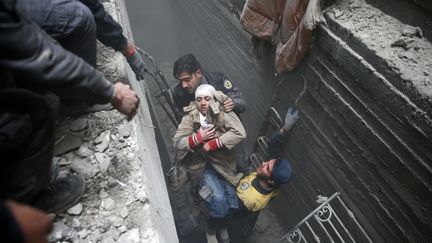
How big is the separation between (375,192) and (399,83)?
94 centimetres

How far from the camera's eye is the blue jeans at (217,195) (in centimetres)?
312

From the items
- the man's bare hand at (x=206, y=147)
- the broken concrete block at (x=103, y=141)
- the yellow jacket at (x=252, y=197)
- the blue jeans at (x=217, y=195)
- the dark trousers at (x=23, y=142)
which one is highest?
the dark trousers at (x=23, y=142)

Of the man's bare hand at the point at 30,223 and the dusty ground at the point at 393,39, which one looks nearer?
the man's bare hand at the point at 30,223

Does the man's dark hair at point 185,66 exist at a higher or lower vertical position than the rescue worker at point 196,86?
higher

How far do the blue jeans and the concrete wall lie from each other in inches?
36.6

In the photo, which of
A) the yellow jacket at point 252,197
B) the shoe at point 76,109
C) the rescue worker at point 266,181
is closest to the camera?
the shoe at point 76,109

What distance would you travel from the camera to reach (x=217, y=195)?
3.13 m

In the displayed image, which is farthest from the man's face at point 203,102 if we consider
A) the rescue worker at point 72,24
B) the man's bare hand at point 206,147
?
the rescue worker at point 72,24

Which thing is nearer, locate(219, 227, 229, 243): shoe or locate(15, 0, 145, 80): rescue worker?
locate(15, 0, 145, 80): rescue worker

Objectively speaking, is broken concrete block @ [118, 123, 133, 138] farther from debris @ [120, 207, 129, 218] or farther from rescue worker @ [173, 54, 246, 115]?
rescue worker @ [173, 54, 246, 115]

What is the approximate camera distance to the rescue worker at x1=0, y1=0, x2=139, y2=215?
1.30 metres

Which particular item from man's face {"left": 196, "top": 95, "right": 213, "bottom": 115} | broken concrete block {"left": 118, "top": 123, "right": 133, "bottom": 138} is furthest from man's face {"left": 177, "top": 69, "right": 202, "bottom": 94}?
broken concrete block {"left": 118, "top": 123, "right": 133, "bottom": 138}

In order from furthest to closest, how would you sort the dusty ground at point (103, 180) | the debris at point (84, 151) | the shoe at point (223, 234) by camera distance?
1. the shoe at point (223, 234)
2. the debris at point (84, 151)
3. the dusty ground at point (103, 180)

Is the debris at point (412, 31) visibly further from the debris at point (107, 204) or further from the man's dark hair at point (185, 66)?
the debris at point (107, 204)
